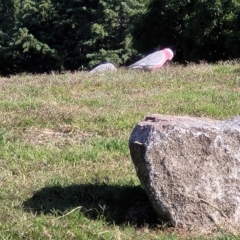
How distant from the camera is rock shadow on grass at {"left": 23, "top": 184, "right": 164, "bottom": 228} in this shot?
4.67m

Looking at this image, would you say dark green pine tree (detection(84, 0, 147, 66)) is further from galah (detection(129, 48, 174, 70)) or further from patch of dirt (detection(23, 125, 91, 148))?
patch of dirt (detection(23, 125, 91, 148))

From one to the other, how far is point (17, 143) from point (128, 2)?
98.5 feet

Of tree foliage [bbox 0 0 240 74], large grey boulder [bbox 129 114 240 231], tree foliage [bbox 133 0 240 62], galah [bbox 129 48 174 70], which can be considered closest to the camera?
large grey boulder [bbox 129 114 240 231]

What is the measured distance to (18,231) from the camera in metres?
4.38

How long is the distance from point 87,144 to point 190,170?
2441 millimetres

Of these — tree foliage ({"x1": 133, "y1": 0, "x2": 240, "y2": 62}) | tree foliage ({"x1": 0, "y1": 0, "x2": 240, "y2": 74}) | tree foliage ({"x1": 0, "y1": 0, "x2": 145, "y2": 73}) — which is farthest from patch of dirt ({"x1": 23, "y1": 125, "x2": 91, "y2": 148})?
tree foliage ({"x1": 0, "y1": 0, "x2": 145, "y2": 73})

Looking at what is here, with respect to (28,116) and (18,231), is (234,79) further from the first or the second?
(18,231)

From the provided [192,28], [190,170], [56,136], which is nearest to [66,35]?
[192,28]

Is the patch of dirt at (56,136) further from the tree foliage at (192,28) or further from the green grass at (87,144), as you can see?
the tree foliage at (192,28)

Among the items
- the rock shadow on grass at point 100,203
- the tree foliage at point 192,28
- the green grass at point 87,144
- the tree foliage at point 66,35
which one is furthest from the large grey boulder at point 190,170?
the tree foliage at point 66,35

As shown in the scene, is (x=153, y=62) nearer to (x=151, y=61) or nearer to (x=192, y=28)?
(x=151, y=61)

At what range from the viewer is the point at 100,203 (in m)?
4.90

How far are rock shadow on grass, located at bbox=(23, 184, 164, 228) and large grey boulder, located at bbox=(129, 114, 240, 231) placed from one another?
0.28 meters

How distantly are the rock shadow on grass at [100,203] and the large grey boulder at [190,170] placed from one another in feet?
0.93
